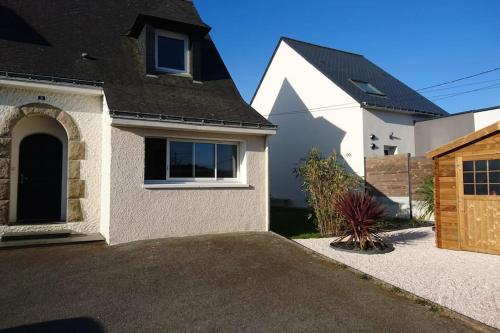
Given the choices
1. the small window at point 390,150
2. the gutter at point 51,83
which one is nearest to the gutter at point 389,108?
the small window at point 390,150

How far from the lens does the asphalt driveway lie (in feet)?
14.3

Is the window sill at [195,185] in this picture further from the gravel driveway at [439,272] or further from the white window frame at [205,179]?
the gravel driveway at [439,272]

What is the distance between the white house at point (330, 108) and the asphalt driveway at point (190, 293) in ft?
27.3

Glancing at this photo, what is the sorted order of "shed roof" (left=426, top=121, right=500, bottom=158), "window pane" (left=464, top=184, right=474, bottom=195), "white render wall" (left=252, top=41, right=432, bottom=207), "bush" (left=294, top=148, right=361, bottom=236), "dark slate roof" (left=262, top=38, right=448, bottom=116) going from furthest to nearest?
"dark slate roof" (left=262, top=38, right=448, bottom=116) < "white render wall" (left=252, top=41, right=432, bottom=207) < "bush" (left=294, top=148, right=361, bottom=236) < "window pane" (left=464, top=184, right=474, bottom=195) < "shed roof" (left=426, top=121, right=500, bottom=158)

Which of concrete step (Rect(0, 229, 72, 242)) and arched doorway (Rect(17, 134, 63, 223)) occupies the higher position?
arched doorway (Rect(17, 134, 63, 223))

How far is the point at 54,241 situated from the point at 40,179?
2.34 metres

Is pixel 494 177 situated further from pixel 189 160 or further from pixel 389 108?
pixel 389 108

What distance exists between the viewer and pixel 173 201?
8562 mm

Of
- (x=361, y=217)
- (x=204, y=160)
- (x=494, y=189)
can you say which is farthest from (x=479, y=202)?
(x=204, y=160)

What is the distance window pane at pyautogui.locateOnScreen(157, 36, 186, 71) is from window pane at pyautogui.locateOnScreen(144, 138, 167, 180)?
317 cm

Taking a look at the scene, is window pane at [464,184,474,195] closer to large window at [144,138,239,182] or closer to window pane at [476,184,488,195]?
window pane at [476,184,488,195]

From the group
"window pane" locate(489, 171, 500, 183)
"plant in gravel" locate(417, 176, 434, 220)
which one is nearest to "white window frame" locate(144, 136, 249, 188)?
"window pane" locate(489, 171, 500, 183)

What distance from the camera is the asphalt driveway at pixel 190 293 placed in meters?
4.37

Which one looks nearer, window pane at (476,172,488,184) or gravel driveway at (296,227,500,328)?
gravel driveway at (296,227,500,328)
